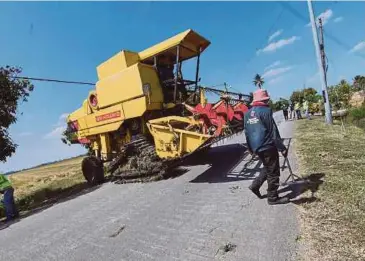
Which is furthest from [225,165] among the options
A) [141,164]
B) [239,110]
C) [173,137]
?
[141,164]

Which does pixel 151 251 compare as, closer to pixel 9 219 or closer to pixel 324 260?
pixel 324 260

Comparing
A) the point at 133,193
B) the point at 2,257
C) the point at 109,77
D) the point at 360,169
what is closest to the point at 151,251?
the point at 2,257

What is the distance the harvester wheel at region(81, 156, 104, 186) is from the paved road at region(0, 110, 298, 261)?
6.71 ft

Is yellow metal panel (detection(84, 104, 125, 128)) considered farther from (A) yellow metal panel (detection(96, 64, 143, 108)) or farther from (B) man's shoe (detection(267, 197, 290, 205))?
(B) man's shoe (detection(267, 197, 290, 205))

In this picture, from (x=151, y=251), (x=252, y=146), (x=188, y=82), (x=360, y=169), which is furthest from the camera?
(x=188, y=82)

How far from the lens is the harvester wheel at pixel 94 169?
1046 cm

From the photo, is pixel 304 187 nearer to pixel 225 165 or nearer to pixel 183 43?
pixel 225 165

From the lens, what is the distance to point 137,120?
362 inches

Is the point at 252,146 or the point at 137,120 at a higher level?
the point at 137,120

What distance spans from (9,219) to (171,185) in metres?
4.07

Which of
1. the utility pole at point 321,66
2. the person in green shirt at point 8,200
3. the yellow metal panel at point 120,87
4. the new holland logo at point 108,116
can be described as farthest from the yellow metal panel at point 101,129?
the utility pole at point 321,66

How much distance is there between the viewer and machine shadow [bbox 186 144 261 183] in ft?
24.8

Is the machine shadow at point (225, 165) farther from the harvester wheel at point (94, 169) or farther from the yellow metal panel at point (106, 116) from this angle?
the harvester wheel at point (94, 169)

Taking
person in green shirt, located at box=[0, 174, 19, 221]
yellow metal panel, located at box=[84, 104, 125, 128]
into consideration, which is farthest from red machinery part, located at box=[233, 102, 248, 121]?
person in green shirt, located at box=[0, 174, 19, 221]
